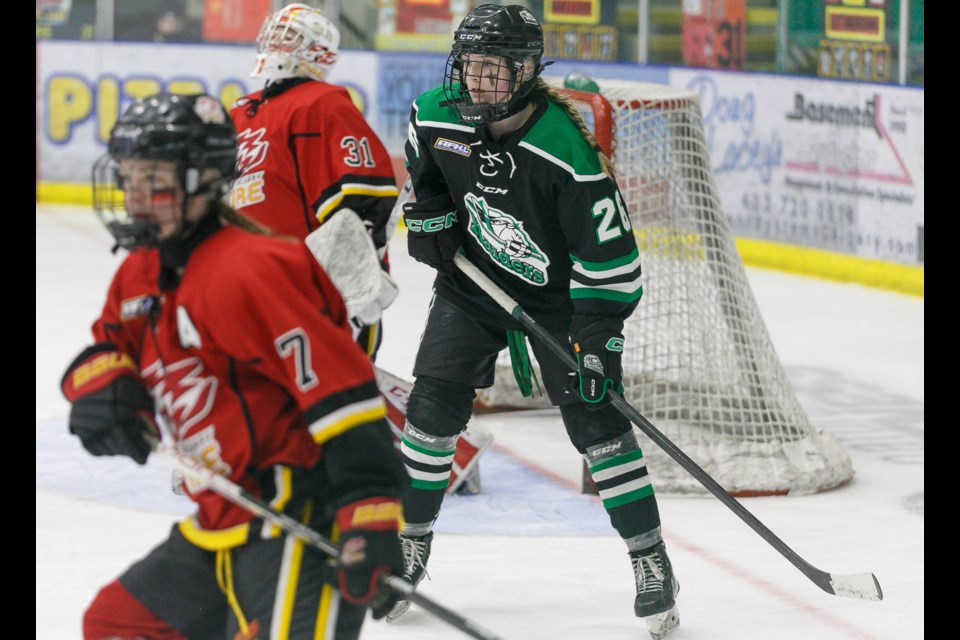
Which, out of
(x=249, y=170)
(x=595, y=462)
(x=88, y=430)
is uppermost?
(x=249, y=170)

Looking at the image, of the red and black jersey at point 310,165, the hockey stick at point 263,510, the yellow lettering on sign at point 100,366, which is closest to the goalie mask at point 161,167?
the yellow lettering on sign at point 100,366

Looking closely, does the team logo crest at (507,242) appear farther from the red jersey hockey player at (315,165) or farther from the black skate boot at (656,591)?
the black skate boot at (656,591)

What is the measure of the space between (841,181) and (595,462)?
4969 millimetres

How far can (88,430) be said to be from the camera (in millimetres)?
2174

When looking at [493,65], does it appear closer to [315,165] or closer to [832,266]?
[315,165]

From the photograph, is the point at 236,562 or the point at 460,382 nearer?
the point at 236,562

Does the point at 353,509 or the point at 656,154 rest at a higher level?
the point at 656,154

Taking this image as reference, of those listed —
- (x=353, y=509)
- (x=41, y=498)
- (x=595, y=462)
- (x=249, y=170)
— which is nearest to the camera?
(x=353, y=509)

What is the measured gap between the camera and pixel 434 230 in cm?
342

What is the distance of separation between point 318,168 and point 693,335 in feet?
4.51

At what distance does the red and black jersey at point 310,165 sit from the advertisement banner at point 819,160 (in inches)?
165

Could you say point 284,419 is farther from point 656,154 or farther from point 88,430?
point 656,154
